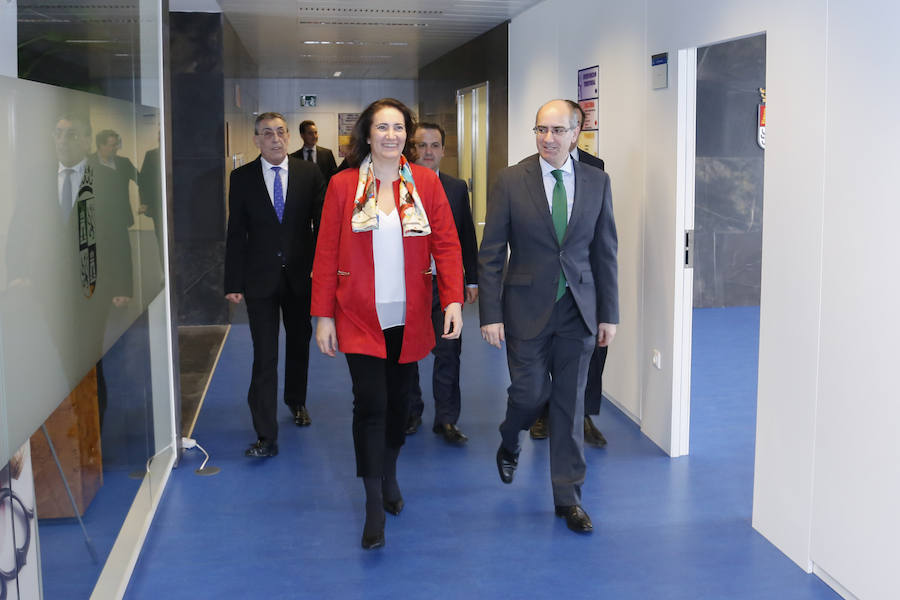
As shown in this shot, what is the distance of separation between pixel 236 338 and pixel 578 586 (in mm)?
5729

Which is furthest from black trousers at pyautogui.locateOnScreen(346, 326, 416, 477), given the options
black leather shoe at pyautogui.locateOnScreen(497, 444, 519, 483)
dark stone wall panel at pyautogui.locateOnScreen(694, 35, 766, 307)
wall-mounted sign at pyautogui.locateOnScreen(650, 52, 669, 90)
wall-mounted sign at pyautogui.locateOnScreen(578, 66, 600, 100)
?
dark stone wall panel at pyautogui.locateOnScreen(694, 35, 766, 307)

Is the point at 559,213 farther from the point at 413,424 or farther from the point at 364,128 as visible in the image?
the point at 413,424

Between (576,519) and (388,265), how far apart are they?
1.37m

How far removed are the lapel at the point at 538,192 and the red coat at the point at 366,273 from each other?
1.25 feet

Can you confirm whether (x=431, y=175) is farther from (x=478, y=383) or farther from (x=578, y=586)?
(x=478, y=383)

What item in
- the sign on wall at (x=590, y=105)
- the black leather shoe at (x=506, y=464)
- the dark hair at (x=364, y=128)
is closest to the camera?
the dark hair at (x=364, y=128)

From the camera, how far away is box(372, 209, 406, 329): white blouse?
373cm

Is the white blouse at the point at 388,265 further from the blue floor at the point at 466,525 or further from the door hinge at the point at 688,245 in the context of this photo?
the door hinge at the point at 688,245

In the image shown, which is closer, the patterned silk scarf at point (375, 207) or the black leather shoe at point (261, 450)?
the patterned silk scarf at point (375, 207)

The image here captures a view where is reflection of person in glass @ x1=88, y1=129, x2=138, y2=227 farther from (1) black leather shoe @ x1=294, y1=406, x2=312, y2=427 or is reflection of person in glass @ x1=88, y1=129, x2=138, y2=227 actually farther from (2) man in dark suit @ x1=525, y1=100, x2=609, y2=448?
(2) man in dark suit @ x1=525, y1=100, x2=609, y2=448

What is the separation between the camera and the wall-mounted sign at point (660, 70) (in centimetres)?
496

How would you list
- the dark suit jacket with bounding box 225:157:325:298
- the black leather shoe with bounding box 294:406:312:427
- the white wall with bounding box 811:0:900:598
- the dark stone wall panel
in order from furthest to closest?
1. the dark stone wall panel
2. the black leather shoe with bounding box 294:406:312:427
3. the dark suit jacket with bounding box 225:157:325:298
4. the white wall with bounding box 811:0:900:598

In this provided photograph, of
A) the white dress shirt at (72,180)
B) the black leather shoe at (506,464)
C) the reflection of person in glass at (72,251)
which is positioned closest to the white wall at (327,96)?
the black leather shoe at (506,464)

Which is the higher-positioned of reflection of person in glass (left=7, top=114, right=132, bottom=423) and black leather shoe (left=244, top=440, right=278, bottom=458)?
reflection of person in glass (left=7, top=114, right=132, bottom=423)
